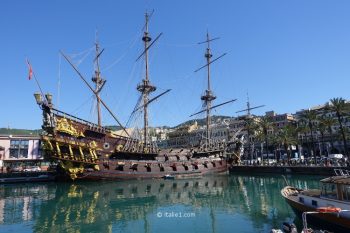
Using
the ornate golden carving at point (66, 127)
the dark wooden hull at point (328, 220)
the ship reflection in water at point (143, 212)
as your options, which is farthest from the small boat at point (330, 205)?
the ornate golden carving at point (66, 127)

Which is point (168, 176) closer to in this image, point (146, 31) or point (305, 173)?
point (305, 173)

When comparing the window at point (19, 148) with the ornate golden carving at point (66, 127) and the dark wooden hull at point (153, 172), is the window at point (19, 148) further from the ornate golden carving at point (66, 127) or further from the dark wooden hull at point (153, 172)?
the ornate golden carving at point (66, 127)

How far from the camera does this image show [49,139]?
4928 cm

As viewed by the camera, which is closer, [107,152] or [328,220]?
[328,220]

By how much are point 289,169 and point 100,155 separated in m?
36.0

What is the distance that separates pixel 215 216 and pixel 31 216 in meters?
14.9

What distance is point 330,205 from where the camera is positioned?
18453 millimetres

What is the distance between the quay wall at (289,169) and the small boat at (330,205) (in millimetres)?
34728

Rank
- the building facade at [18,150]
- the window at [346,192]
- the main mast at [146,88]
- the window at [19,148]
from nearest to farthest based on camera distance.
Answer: the window at [346,192] < the main mast at [146,88] < the building facade at [18,150] < the window at [19,148]

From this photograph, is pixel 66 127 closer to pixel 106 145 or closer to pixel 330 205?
pixel 106 145

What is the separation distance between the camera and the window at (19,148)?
3105 inches

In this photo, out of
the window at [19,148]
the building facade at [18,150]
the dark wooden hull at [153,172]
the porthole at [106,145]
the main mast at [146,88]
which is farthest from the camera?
the window at [19,148]

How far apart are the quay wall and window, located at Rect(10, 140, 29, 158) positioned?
5178 cm

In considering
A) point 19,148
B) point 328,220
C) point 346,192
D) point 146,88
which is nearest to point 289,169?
point 146,88
